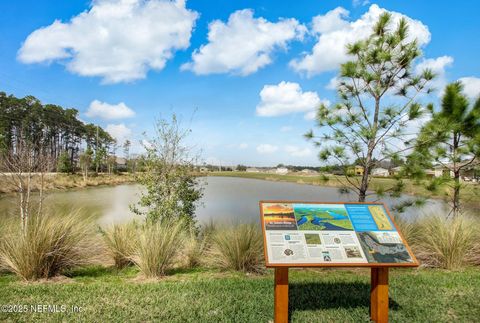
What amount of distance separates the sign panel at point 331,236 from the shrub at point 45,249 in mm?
3542

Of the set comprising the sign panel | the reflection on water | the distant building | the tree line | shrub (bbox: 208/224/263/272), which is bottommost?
the reflection on water

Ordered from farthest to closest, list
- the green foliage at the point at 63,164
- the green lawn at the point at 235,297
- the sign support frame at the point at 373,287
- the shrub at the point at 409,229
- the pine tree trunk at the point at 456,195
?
the green foliage at the point at 63,164, the pine tree trunk at the point at 456,195, the shrub at the point at 409,229, the green lawn at the point at 235,297, the sign support frame at the point at 373,287

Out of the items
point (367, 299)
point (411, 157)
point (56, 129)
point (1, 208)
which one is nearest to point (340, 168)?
point (411, 157)

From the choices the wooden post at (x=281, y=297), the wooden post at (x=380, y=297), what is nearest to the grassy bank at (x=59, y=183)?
the wooden post at (x=281, y=297)

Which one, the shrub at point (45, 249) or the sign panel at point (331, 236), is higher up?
the sign panel at point (331, 236)

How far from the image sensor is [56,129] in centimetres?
5300

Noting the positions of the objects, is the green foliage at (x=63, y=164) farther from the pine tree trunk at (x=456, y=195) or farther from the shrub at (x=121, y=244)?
the pine tree trunk at (x=456, y=195)

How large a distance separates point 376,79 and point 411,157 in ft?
6.41

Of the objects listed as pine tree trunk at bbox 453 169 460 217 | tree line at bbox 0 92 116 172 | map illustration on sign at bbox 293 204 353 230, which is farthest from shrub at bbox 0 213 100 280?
tree line at bbox 0 92 116 172

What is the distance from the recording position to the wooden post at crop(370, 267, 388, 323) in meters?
3.76

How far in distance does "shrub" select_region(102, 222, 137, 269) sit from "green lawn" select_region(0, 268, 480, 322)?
23.6 inches

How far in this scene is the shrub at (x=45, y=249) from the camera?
5105 millimetres

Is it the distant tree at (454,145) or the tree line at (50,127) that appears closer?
the distant tree at (454,145)

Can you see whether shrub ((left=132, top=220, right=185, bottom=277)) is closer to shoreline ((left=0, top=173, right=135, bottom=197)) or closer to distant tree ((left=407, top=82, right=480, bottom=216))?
distant tree ((left=407, top=82, right=480, bottom=216))
